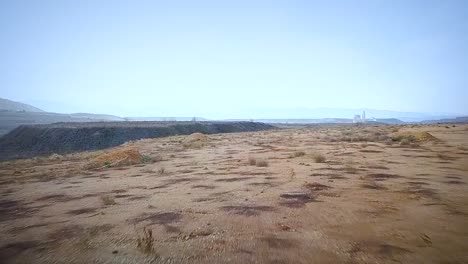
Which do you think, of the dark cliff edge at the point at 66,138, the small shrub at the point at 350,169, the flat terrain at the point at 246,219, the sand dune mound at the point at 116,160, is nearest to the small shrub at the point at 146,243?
the flat terrain at the point at 246,219

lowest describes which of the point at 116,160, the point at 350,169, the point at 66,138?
the point at 66,138

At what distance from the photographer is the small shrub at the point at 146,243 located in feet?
14.2

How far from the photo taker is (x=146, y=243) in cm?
453

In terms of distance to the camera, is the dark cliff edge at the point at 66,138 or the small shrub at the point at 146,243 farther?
the dark cliff edge at the point at 66,138

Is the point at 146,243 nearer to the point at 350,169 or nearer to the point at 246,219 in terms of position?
the point at 246,219

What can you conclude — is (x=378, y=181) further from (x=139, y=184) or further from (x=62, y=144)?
(x=62, y=144)

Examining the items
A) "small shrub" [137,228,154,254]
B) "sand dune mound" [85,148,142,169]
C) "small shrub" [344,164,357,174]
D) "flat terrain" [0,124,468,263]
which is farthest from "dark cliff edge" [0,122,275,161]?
"small shrub" [137,228,154,254]

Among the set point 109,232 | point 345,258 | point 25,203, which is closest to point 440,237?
point 345,258

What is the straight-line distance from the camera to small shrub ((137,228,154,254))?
434 cm

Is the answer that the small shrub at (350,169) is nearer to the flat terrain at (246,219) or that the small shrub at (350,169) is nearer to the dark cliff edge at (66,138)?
the flat terrain at (246,219)

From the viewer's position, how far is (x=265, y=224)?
529 cm

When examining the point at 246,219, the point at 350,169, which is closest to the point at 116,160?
the point at 350,169

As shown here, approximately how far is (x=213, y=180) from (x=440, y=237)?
20.6ft

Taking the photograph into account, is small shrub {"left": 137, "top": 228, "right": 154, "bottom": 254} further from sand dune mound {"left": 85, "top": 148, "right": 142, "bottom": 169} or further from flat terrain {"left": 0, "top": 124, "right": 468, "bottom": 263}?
sand dune mound {"left": 85, "top": 148, "right": 142, "bottom": 169}
